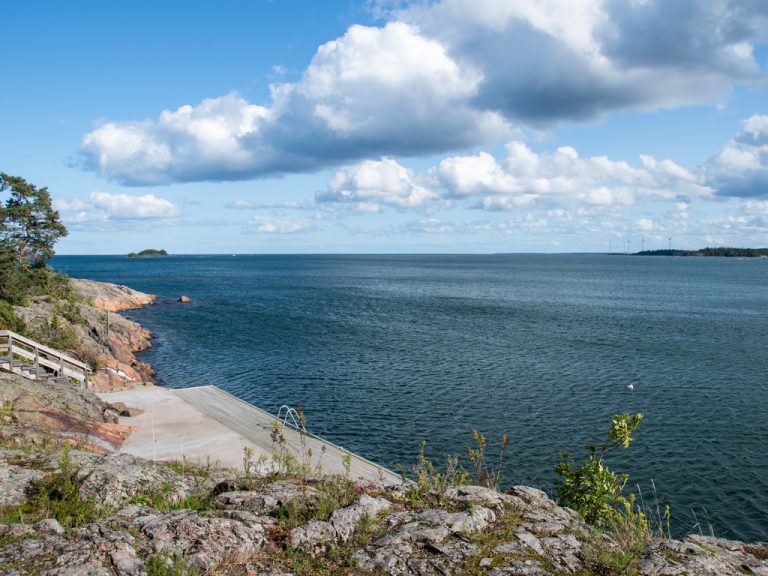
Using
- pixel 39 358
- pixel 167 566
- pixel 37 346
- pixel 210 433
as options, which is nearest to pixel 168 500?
pixel 167 566

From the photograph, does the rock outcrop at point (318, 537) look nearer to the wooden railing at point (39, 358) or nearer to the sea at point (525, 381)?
the sea at point (525, 381)

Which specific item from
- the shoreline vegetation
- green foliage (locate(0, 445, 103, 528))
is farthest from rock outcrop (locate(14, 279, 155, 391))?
green foliage (locate(0, 445, 103, 528))

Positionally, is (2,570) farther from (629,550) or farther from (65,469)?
(629,550)

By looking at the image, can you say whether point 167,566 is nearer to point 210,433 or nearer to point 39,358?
point 210,433

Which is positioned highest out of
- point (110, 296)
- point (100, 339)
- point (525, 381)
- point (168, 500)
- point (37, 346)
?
point (168, 500)

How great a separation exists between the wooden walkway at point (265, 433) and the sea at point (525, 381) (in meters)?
2.28

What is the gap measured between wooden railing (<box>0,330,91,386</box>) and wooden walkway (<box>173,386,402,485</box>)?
5.69m

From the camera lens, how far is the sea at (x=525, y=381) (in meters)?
23.6

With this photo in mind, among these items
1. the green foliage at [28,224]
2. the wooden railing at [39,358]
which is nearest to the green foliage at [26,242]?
the green foliage at [28,224]

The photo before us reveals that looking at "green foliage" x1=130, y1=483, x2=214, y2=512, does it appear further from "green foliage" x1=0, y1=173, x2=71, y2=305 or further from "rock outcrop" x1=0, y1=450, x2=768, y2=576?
"green foliage" x1=0, y1=173, x2=71, y2=305

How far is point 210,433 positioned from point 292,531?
18840mm

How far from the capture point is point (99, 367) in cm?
3453

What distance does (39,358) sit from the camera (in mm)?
27797

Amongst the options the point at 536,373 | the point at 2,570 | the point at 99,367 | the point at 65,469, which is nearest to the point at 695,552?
the point at 2,570
